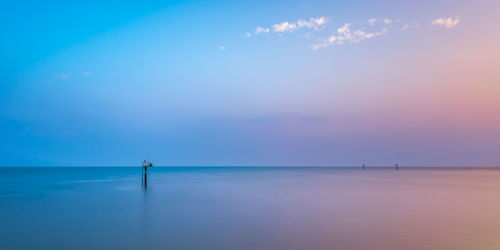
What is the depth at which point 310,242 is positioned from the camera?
11.8 meters

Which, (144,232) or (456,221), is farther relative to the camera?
(456,221)

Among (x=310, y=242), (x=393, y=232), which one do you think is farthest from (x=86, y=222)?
(x=393, y=232)

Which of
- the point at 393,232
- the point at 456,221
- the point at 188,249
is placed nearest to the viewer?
the point at 188,249

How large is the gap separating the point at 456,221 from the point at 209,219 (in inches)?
517

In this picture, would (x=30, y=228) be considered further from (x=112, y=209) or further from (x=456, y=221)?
(x=456, y=221)

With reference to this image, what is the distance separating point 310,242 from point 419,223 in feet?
23.1

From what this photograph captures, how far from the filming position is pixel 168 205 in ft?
74.0

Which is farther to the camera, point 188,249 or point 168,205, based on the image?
point 168,205

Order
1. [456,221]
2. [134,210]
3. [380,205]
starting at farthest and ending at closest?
[380,205], [134,210], [456,221]

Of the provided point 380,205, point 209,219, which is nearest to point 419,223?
point 380,205

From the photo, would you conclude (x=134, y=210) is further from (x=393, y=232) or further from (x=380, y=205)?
(x=380, y=205)

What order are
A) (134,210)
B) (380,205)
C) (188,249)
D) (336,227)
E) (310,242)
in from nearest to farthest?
(188,249) < (310,242) < (336,227) < (134,210) < (380,205)

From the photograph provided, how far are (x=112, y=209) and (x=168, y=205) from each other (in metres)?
3.81

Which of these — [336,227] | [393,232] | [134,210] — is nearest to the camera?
[393,232]
